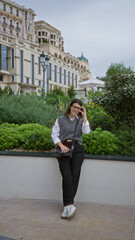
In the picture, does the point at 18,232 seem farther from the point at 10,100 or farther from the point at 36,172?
the point at 10,100

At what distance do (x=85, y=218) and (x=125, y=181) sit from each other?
0.89m

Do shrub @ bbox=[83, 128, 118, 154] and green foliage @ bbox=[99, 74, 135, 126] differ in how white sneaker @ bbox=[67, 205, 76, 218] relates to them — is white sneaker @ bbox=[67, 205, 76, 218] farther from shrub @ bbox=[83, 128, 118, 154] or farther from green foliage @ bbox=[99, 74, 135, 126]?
green foliage @ bbox=[99, 74, 135, 126]

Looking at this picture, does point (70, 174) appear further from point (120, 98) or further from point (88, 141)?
point (120, 98)

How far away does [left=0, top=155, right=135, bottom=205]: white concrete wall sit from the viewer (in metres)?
3.73

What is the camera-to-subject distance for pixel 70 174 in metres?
3.37

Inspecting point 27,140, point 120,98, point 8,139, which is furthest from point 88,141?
point 120,98

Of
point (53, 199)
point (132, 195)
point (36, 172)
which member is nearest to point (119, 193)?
point (132, 195)

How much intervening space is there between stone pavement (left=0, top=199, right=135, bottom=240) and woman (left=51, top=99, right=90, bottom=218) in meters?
0.24

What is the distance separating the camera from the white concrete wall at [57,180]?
12.2 ft

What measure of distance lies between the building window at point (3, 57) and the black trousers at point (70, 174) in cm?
4617

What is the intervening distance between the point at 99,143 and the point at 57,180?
95 cm

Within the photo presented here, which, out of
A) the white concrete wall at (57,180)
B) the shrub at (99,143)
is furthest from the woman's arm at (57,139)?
the shrub at (99,143)

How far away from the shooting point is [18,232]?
2.94m

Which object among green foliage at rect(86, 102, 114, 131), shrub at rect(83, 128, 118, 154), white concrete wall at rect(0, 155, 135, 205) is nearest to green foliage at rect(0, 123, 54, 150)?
white concrete wall at rect(0, 155, 135, 205)
